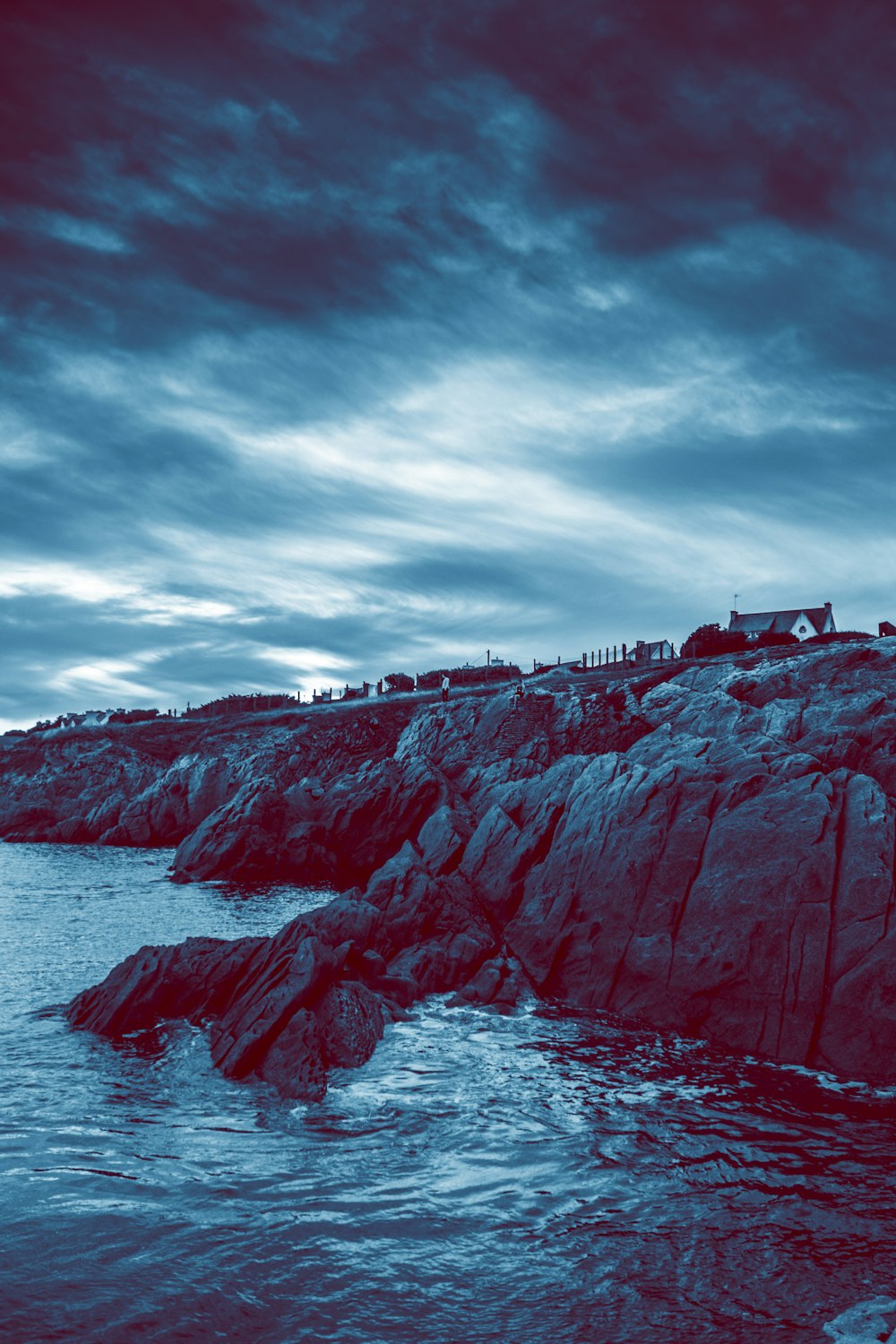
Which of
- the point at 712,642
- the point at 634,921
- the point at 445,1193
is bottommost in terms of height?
the point at 445,1193

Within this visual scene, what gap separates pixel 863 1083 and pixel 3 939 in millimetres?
36006

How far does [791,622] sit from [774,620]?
2.47 m

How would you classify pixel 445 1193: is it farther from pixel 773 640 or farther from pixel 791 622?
pixel 791 622

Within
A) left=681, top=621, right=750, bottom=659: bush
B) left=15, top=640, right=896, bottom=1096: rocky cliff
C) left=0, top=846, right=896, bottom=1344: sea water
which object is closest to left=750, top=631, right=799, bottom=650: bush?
left=681, top=621, right=750, bottom=659: bush

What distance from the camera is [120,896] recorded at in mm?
53375

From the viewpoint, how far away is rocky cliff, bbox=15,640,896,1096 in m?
25.1

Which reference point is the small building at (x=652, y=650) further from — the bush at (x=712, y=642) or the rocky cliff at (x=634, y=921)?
the rocky cliff at (x=634, y=921)

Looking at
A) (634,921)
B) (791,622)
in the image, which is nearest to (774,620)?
(791,622)

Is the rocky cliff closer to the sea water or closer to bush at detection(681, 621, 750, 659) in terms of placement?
the sea water

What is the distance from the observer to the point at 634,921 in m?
30.3

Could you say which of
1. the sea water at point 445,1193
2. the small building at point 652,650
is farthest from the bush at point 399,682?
the sea water at point 445,1193

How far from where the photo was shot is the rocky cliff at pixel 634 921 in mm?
25062

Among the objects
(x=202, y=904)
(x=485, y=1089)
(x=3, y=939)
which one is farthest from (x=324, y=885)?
(x=485, y=1089)

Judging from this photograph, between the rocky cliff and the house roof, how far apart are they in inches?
2603
